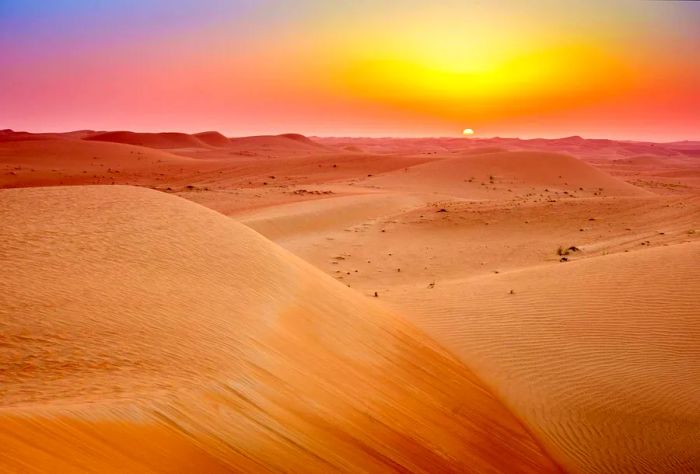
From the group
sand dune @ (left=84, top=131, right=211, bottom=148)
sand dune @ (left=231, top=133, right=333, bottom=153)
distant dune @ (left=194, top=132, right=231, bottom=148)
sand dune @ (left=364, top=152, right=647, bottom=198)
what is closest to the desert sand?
sand dune @ (left=364, top=152, right=647, bottom=198)

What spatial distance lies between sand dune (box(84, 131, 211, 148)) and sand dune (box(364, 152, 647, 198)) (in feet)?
216

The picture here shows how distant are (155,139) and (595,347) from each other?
97140mm

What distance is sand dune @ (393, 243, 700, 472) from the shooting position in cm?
543

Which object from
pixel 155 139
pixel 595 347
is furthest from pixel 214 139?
pixel 595 347

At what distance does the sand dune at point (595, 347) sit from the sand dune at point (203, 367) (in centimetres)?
56

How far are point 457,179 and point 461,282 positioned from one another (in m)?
23.1

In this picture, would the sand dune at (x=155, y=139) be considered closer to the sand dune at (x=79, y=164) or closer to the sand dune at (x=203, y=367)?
the sand dune at (x=79, y=164)

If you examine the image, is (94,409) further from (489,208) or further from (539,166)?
(539,166)

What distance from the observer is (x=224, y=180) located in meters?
35.2

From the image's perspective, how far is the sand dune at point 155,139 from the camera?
9019 cm

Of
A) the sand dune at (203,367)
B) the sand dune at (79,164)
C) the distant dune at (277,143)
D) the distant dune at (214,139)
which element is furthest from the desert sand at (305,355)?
the distant dune at (214,139)

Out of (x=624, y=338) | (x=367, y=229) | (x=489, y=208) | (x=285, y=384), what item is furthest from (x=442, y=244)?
(x=285, y=384)

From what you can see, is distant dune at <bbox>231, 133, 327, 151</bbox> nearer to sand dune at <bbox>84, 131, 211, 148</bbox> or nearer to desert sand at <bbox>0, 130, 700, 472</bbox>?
sand dune at <bbox>84, 131, 211, 148</bbox>

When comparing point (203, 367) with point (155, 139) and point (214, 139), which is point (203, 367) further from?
point (214, 139)
